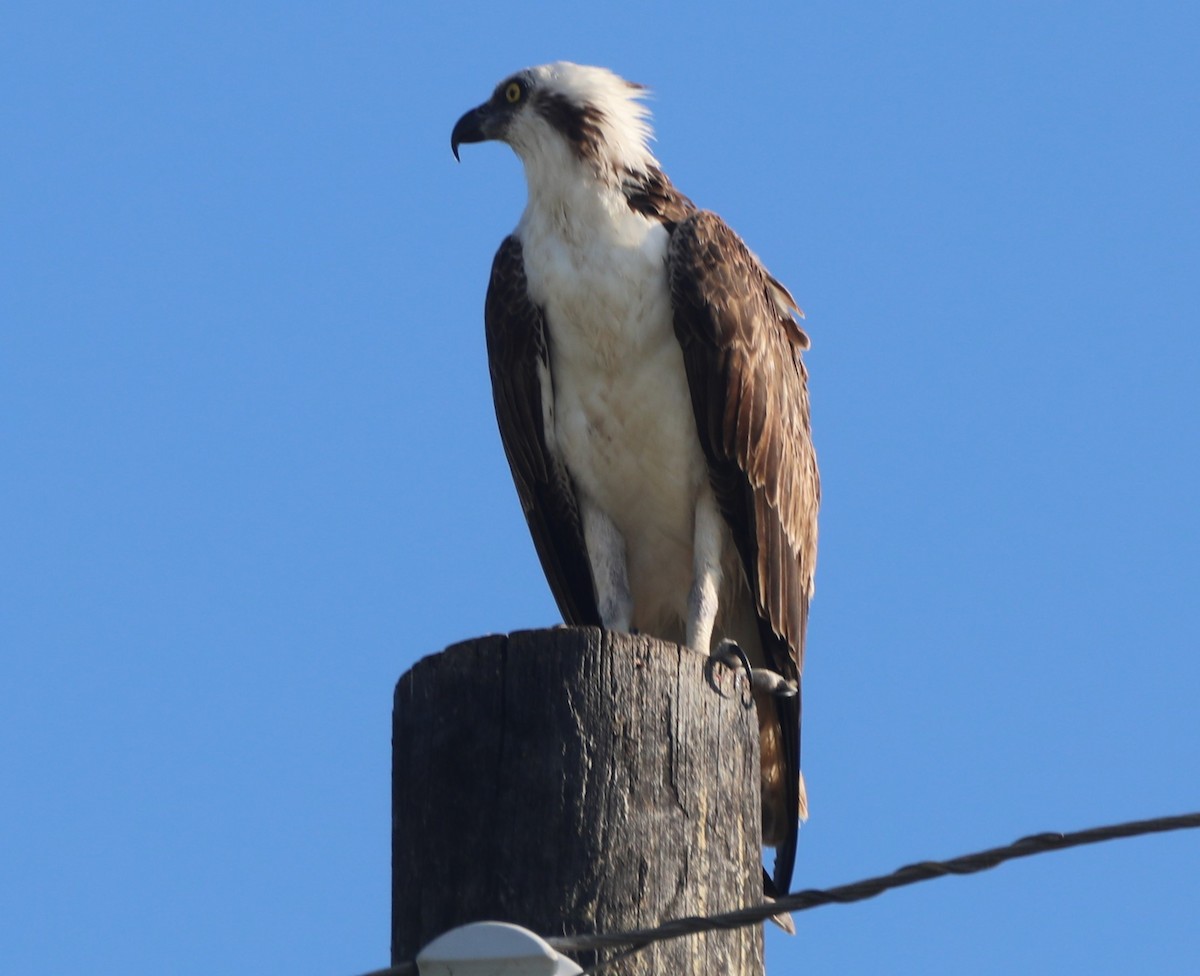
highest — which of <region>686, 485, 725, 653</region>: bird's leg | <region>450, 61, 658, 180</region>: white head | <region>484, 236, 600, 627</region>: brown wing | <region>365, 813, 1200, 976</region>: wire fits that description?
<region>450, 61, 658, 180</region>: white head

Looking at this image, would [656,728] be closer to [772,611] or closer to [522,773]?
[522,773]

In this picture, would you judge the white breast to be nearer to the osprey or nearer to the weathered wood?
the osprey

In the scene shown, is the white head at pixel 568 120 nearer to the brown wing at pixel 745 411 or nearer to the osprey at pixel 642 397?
the osprey at pixel 642 397

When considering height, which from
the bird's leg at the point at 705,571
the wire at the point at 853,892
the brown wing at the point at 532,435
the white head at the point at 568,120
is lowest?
the wire at the point at 853,892

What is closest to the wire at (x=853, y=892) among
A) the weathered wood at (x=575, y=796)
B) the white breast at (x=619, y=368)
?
the weathered wood at (x=575, y=796)

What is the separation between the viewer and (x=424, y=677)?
4.41 meters

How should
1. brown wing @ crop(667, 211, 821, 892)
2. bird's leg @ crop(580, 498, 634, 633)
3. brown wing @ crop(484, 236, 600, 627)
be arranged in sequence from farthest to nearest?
bird's leg @ crop(580, 498, 634, 633) < brown wing @ crop(484, 236, 600, 627) < brown wing @ crop(667, 211, 821, 892)

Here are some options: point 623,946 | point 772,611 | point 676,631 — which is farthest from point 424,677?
point 676,631

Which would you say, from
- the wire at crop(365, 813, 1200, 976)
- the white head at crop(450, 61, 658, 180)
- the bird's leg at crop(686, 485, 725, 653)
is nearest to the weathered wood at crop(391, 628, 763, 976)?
the wire at crop(365, 813, 1200, 976)

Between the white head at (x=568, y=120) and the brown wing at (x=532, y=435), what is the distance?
16.8 inches

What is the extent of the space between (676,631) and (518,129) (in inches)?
82.6

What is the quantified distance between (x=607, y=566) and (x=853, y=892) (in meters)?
4.21

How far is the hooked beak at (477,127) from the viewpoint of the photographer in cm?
789

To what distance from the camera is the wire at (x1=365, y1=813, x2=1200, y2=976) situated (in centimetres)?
323
